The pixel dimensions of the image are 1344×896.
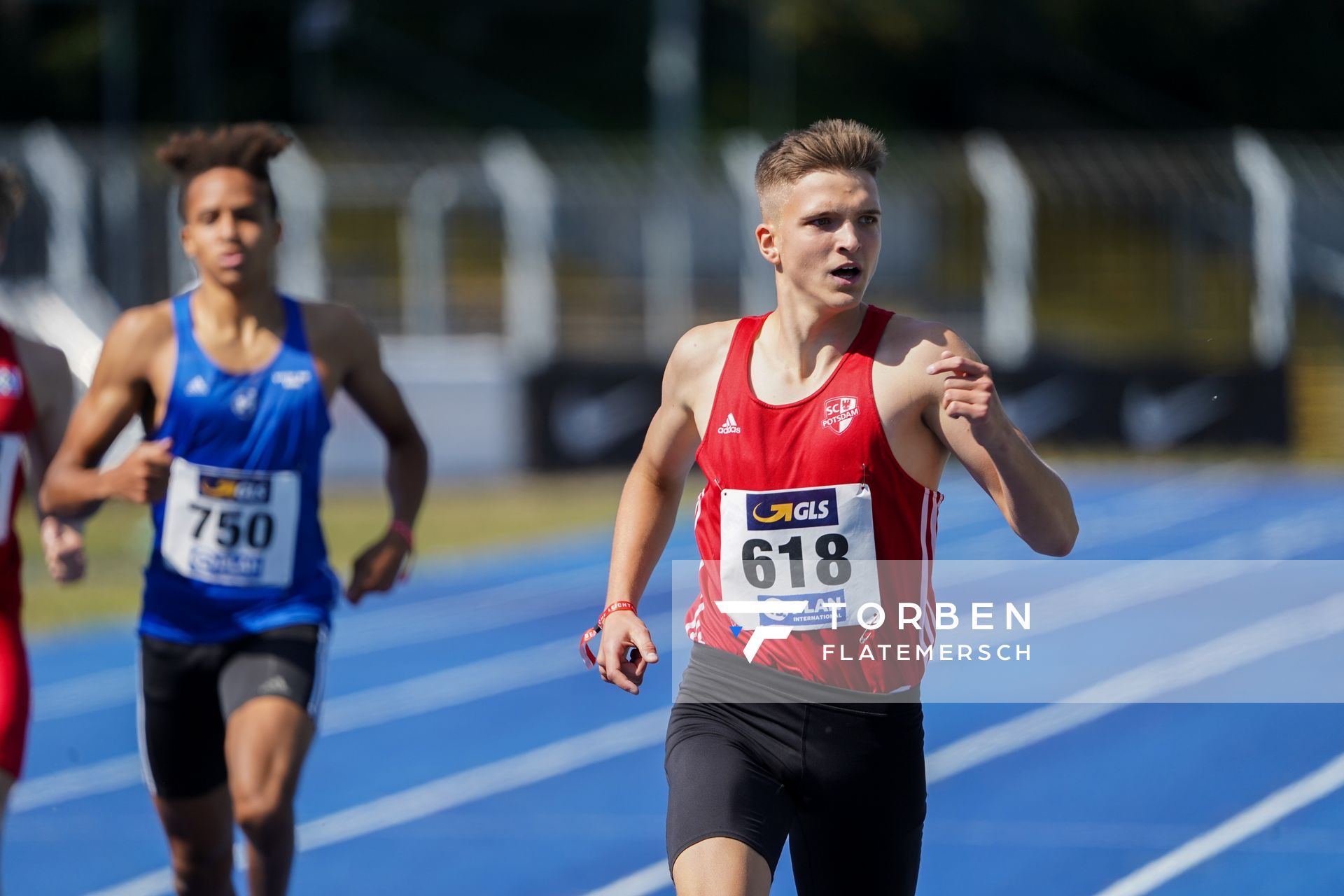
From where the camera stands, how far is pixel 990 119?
38.5 metres

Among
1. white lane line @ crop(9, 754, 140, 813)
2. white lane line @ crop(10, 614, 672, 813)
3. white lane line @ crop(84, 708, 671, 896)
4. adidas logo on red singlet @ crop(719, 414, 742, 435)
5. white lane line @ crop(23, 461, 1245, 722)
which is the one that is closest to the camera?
adidas logo on red singlet @ crop(719, 414, 742, 435)

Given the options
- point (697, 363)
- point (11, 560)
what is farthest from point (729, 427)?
point (11, 560)

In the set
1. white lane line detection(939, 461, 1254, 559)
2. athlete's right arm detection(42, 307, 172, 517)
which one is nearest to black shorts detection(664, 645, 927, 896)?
athlete's right arm detection(42, 307, 172, 517)

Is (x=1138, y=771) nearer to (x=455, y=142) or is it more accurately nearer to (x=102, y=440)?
(x=102, y=440)

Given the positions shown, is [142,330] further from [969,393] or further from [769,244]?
Answer: [969,393]

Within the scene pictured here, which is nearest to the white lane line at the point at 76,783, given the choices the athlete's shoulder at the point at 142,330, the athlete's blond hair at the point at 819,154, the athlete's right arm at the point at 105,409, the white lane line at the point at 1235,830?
the athlete's right arm at the point at 105,409

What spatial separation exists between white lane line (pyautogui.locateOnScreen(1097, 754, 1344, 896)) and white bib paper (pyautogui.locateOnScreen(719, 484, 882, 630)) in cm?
255

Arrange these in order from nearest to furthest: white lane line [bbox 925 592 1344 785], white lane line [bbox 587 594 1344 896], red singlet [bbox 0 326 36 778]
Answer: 1. red singlet [bbox 0 326 36 778]
2. white lane line [bbox 587 594 1344 896]
3. white lane line [bbox 925 592 1344 785]

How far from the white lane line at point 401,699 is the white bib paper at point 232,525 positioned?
2.97 metres

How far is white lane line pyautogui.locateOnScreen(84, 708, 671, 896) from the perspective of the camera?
6.34 metres

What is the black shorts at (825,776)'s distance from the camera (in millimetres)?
3469

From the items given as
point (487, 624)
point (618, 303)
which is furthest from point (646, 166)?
point (487, 624)

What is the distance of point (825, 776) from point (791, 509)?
539mm

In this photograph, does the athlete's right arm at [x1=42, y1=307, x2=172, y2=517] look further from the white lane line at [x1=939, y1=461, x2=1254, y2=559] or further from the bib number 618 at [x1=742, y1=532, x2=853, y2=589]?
the white lane line at [x1=939, y1=461, x2=1254, y2=559]
